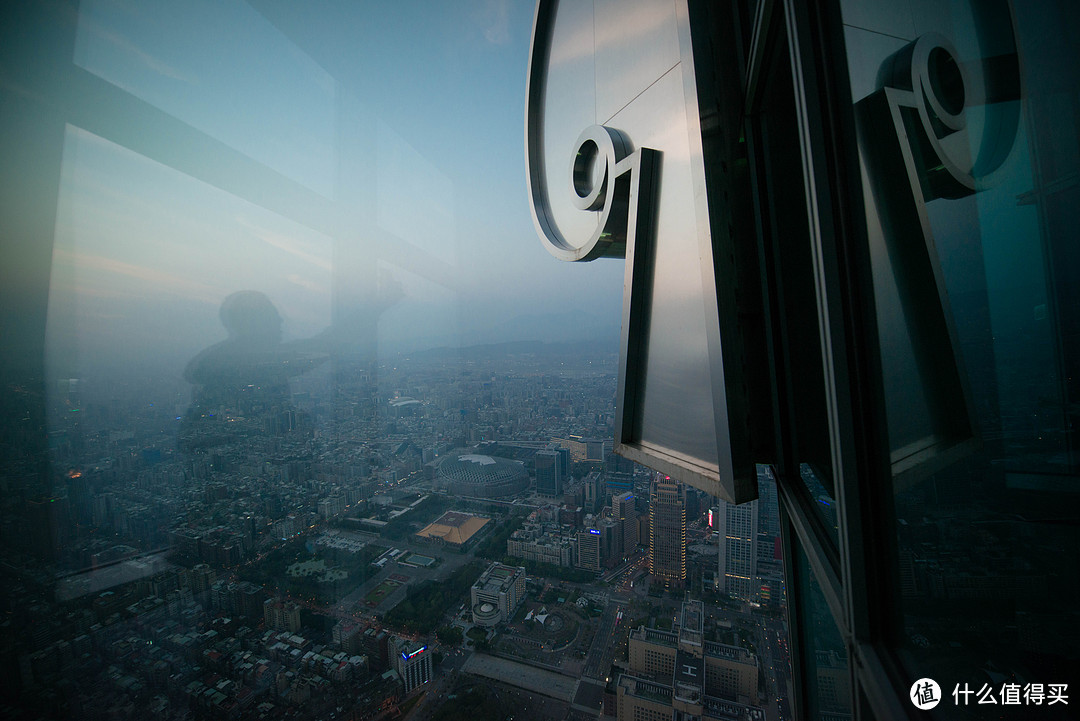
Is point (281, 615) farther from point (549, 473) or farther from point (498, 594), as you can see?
point (549, 473)

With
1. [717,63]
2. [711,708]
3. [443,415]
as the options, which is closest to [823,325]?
[717,63]

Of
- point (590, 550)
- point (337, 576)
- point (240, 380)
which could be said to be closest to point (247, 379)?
point (240, 380)

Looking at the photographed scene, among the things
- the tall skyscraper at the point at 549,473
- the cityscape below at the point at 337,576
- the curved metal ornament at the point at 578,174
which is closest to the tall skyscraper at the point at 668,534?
the cityscape below at the point at 337,576

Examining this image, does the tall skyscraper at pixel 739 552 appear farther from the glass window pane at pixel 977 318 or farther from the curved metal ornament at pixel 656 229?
the glass window pane at pixel 977 318

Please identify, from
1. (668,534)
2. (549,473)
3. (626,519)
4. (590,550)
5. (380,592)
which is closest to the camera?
(380,592)

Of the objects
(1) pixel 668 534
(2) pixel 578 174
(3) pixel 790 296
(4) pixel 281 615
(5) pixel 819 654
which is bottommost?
(4) pixel 281 615

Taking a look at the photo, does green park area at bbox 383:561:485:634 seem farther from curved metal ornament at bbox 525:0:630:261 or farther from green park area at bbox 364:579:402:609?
curved metal ornament at bbox 525:0:630:261

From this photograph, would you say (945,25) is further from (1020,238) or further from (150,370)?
(150,370)

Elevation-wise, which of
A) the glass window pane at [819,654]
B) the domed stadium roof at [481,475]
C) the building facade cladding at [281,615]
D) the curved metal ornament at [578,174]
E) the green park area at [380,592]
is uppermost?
the curved metal ornament at [578,174]

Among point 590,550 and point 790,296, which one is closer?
point 790,296
